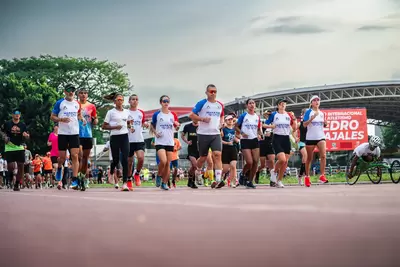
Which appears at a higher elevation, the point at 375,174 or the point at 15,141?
the point at 15,141

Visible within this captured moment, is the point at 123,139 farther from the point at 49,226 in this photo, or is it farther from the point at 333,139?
the point at 333,139

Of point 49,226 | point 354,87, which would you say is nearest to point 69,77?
point 354,87

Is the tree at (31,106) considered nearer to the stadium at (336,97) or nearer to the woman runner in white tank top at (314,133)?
the stadium at (336,97)

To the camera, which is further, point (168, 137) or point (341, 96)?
point (341, 96)

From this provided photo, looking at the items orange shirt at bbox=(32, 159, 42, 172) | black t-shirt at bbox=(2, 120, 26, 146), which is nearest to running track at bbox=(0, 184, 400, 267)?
black t-shirt at bbox=(2, 120, 26, 146)

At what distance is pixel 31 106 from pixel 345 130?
2104cm

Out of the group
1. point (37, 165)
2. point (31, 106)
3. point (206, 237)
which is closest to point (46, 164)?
point (37, 165)

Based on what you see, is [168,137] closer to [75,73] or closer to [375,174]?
[375,174]

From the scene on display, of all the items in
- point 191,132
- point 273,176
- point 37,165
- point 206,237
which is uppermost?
point 191,132

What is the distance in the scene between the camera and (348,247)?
355 centimetres

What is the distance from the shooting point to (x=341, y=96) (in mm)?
63281

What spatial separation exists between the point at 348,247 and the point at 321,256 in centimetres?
36

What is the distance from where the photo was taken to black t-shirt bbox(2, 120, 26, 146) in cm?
1664

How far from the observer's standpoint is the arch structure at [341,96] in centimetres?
6003
